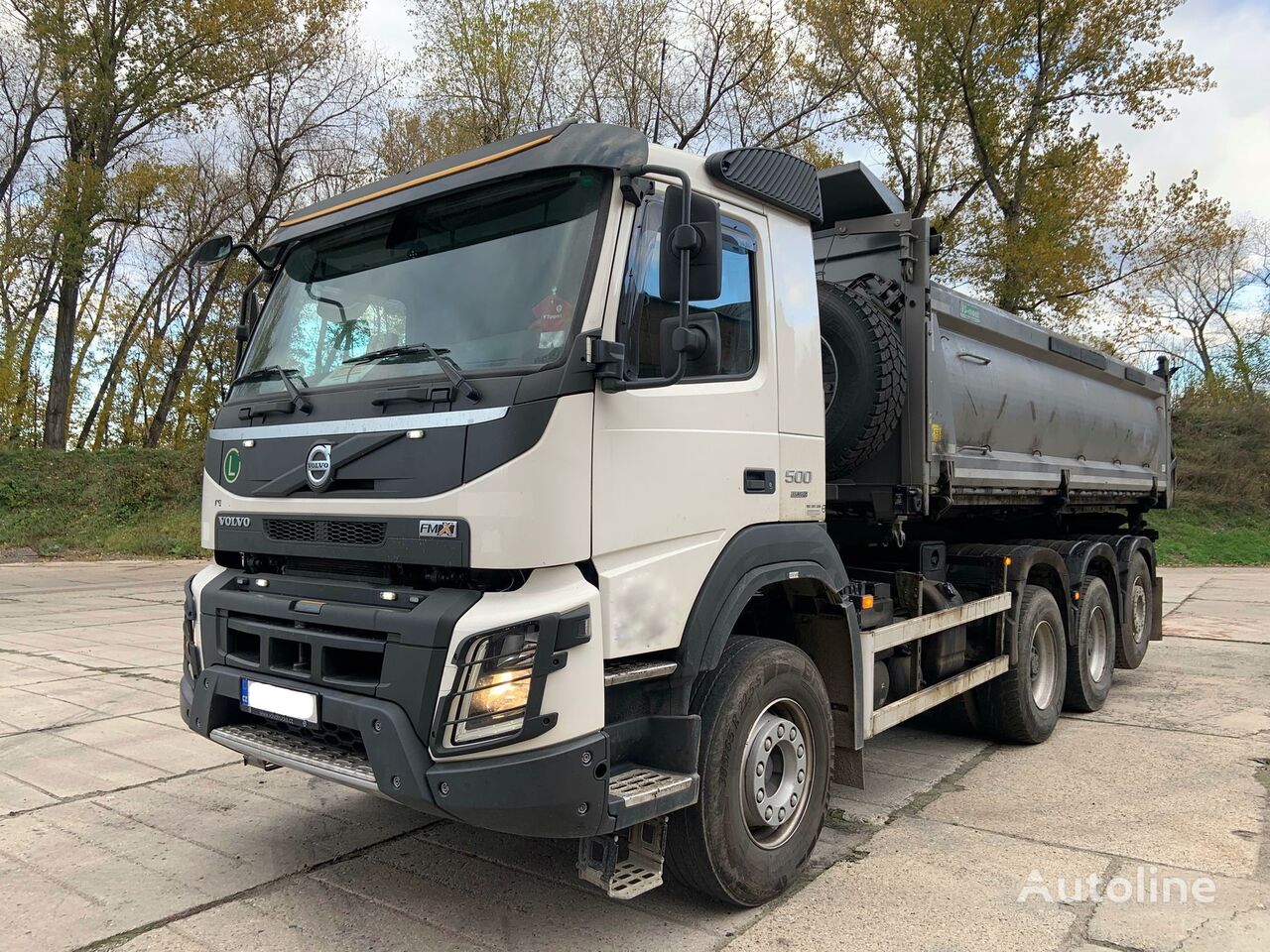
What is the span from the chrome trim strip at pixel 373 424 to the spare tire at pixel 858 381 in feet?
7.50

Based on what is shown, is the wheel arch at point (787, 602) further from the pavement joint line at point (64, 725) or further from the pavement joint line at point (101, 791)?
the pavement joint line at point (64, 725)

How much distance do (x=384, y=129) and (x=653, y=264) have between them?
23123 mm

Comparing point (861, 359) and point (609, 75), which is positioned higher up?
point (609, 75)

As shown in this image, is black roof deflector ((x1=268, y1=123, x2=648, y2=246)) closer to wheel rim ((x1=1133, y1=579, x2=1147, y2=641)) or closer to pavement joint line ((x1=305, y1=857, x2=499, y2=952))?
pavement joint line ((x1=305, y1=857, x2=499, y2=952))

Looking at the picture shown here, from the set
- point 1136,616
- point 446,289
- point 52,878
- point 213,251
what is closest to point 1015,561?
point 1136,616

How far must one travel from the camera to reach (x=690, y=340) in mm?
3158

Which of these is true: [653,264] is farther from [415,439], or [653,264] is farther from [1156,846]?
[1156,846]

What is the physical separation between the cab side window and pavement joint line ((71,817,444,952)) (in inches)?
102

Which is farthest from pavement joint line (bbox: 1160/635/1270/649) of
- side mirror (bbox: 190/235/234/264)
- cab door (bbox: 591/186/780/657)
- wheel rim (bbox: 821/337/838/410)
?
side mirror (bbox: 190/235/234/264)

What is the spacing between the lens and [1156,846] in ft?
14.3

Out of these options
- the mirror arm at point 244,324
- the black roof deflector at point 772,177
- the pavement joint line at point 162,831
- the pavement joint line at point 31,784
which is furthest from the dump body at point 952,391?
the pavement joint line at point 31,784

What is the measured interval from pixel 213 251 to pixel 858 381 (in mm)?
3208

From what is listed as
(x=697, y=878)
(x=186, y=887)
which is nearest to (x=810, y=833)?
(x=697, y=878)

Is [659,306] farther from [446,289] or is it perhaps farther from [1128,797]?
[1128,797]
